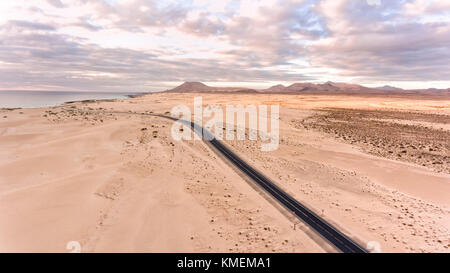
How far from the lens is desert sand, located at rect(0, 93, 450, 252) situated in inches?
568

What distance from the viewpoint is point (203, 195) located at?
2056 cm

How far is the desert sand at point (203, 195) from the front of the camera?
14.4m

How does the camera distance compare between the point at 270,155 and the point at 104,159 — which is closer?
the point at 104,159

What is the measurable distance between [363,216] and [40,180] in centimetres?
2939

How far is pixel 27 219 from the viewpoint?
631 inches

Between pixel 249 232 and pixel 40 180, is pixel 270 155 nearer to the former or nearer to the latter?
pixel 249 232

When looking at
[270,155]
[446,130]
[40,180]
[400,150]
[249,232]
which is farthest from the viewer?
[446,130]

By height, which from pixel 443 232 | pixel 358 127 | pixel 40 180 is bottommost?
pixel 443 232

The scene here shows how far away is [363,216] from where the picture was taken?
685 inches

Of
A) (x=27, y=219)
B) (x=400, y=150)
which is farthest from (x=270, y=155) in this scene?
(x=27, y=219)

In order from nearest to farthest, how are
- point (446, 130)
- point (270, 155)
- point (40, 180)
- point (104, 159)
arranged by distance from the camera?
1. point (40, 180)
2. point (104, 159)
3. point (270, 155)
4. point (446, 130)
